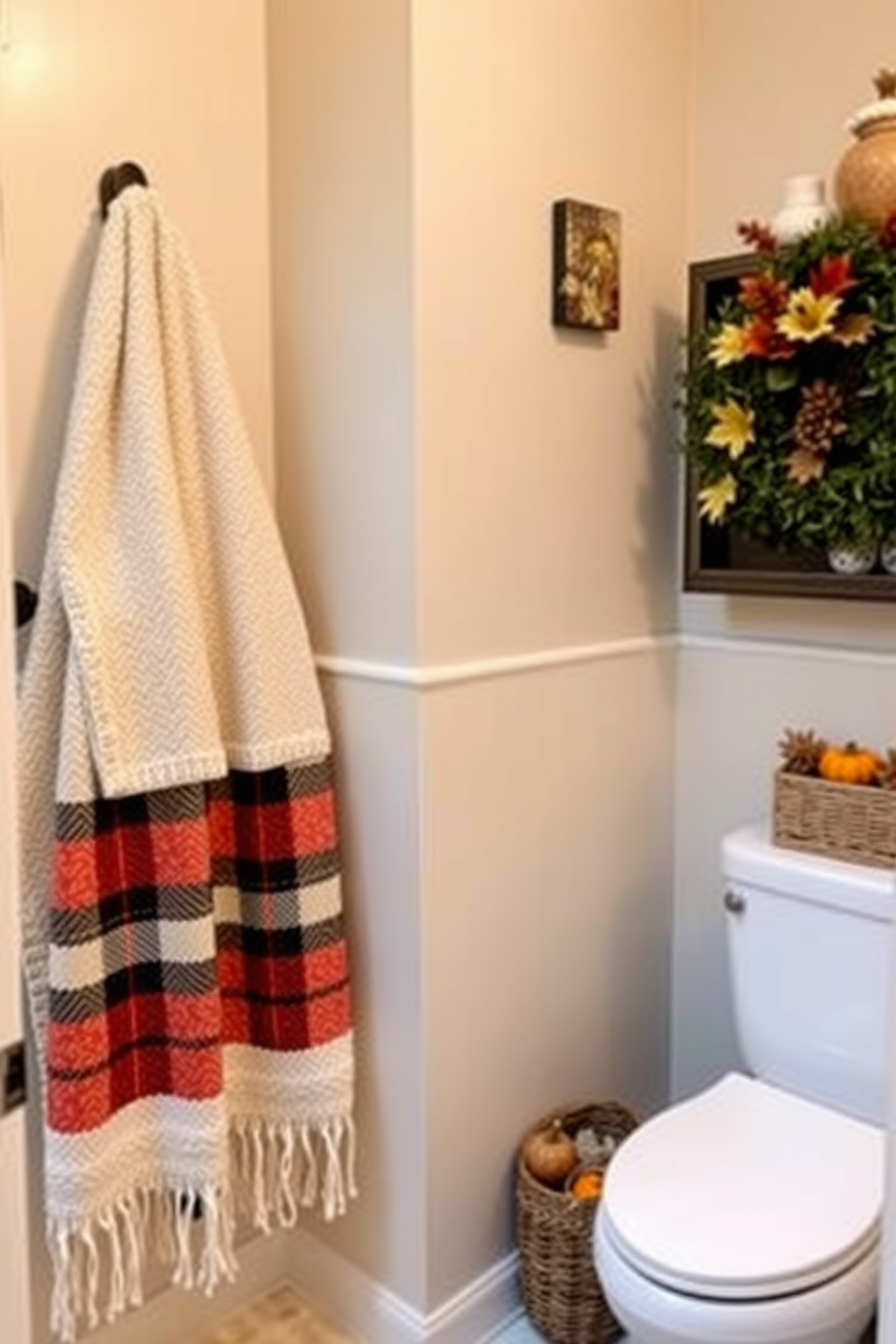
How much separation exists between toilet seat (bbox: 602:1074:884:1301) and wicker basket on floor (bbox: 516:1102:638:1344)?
218mm

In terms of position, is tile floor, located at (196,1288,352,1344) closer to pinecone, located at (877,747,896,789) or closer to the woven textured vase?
pinecone, located at (877,747,896,789)

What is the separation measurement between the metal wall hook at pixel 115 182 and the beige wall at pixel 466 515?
0.88 feet

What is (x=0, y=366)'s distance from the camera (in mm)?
780

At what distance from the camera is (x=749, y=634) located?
6.42 feet

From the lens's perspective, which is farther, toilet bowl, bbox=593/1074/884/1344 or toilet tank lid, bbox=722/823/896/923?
Result: toilet tank lid, bbox=722/823/896/923

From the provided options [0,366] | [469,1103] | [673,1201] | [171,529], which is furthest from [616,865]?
[0,366]

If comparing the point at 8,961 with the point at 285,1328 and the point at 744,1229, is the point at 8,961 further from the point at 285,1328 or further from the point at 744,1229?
the point at 285,1328

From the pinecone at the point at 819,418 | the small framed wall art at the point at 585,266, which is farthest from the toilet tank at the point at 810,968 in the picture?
the small framed wall art at the point at 585,266

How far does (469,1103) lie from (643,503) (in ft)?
3.40

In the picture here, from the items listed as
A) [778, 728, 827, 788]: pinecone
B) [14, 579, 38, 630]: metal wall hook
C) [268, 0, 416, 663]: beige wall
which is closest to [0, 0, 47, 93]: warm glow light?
[268, 0, 416, 663]: beige wall

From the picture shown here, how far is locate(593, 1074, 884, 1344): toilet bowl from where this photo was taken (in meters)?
1.32

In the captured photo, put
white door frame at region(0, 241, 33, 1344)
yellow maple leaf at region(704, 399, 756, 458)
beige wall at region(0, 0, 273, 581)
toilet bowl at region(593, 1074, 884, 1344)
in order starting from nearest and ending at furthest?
white door frame at region(0, 241, 33, 1344) → toilet bowl at region(593, 1074, 884, 1344) → beige wall at region(0, 0, 273, 581) → yellow maple leaf at region(704, 399, 756, 458)

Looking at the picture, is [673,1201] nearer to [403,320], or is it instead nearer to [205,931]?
[205,931]

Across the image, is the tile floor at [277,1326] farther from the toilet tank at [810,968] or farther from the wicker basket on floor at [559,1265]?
the toilet tank at [810,968]
